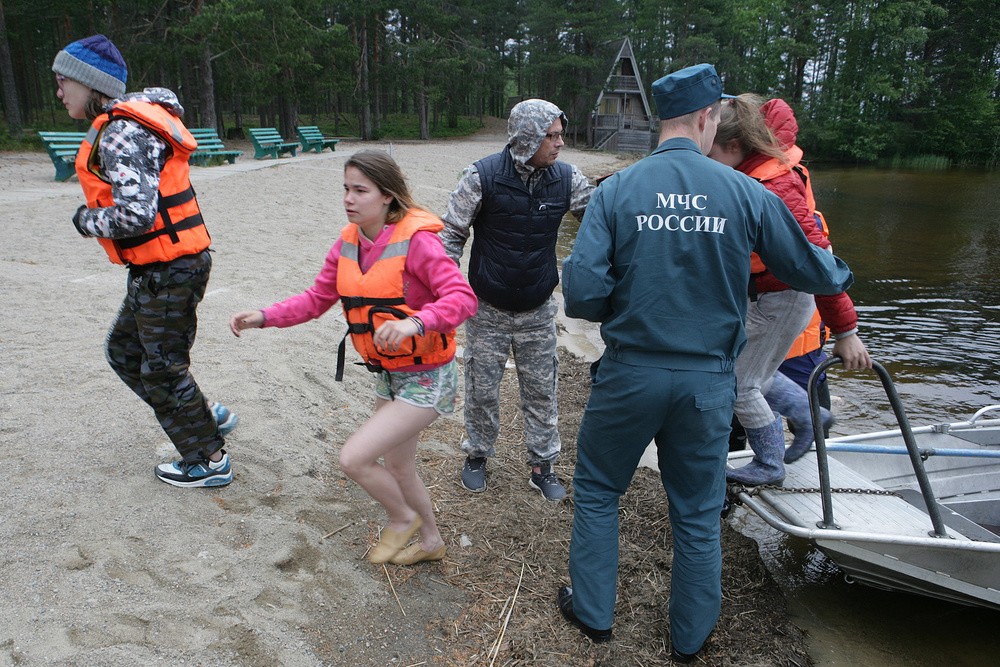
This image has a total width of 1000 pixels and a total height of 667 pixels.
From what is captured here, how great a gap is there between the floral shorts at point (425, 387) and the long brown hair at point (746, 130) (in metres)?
1.65

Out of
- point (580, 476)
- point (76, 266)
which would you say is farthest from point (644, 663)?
point (76, 266)

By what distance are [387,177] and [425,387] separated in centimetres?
84

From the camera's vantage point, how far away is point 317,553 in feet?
10.3

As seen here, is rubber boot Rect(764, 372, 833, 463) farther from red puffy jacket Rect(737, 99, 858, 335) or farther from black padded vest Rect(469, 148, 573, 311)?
black padded vest Rect(469, 148, 573, 311)

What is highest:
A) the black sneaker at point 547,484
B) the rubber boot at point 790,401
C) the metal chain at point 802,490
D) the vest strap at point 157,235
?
the vest strap at point 157,235

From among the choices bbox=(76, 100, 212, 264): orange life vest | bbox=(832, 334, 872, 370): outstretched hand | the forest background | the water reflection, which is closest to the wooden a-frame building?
the forest background

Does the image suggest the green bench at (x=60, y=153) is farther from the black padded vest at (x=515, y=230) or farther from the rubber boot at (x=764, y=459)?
the rubber boot at (x=764, y=459)

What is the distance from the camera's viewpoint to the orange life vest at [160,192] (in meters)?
2.91

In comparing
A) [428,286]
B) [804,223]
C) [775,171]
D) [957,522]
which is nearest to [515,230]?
[428,286]

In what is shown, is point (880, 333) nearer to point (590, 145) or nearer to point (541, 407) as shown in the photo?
point (541, 407)

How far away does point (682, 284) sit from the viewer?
253 centimetres

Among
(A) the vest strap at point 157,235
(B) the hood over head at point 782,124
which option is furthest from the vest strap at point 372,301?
(B) the hood over head at point 782,124

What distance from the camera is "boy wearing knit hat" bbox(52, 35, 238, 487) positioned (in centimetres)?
287

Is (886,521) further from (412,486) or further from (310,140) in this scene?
(310,140)
